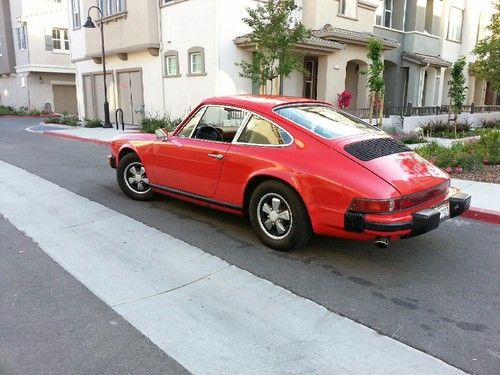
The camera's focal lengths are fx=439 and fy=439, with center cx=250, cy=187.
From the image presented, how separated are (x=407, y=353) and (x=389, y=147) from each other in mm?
2468

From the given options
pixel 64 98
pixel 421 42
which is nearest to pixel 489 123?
pixel 421 42

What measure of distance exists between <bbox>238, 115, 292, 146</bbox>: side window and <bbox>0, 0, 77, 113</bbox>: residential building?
1193 inches

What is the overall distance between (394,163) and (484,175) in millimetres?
5143

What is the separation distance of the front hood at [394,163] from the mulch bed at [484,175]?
13.7 ft

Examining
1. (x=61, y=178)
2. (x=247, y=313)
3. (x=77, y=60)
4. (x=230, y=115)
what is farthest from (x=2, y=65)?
(x=247, y=313)

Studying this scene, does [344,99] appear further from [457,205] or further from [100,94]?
[457,205]

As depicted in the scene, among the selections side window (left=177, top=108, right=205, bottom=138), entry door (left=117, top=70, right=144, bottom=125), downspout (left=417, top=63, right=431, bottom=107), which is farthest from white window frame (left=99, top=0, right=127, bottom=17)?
downspout (left=417, top=63, right=431, bottom=107)

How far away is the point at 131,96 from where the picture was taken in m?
19.3

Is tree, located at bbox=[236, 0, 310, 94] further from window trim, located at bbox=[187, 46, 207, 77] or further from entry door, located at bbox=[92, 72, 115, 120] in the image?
entry door, located at bbox=[92, 72, 115, 120]

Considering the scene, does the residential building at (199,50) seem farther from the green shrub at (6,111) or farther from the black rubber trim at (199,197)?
the green shrub at (6,111)

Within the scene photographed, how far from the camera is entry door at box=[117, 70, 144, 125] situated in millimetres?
18569

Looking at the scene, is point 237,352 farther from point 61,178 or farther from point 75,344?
point 61,178

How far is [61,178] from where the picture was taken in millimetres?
8516

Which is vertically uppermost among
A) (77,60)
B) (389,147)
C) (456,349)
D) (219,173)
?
(77,60)
